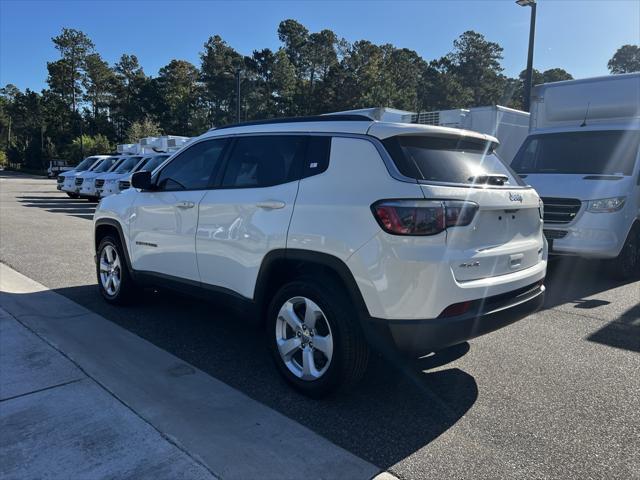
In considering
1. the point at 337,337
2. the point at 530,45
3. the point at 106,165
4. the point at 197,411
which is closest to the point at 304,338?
the point at 337,337

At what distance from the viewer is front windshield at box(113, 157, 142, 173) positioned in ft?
63.2

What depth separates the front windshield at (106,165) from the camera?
21.0 m

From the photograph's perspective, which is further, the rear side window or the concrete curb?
the rear side window

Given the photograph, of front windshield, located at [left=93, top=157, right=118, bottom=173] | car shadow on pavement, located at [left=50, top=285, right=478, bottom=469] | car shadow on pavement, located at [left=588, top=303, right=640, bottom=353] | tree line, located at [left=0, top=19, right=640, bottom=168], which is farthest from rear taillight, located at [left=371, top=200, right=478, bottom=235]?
tree line, located at [left=0, top=19, right=640, bottom=168]

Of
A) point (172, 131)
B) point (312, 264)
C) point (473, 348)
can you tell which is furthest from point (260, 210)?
point (172, 131)

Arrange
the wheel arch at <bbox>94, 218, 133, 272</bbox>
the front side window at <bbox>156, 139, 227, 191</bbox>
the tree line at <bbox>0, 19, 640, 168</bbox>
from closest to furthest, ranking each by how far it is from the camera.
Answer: the front side window at <bbox>156, 139, 227, 191</bbox>, the wheel arch at <bbox>94, 218, 133, 272</bbox>, the tree line at <bbox>0, 19, 640, 168</bbox>

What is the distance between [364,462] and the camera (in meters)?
2.77

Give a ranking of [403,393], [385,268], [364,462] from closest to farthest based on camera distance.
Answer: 1. [364,462]
2. [385,268]
3. [403,393]

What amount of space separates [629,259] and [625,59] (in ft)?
247

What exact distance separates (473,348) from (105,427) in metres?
3.03

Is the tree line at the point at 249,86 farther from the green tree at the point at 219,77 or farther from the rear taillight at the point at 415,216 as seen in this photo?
the rear taillight at the point at 415,216

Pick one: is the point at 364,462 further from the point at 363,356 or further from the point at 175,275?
the point at 175,275

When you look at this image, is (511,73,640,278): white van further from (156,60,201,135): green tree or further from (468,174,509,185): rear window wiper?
(156,60,201,135): green tree

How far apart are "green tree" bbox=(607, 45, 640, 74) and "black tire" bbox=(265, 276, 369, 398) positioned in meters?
76.7
